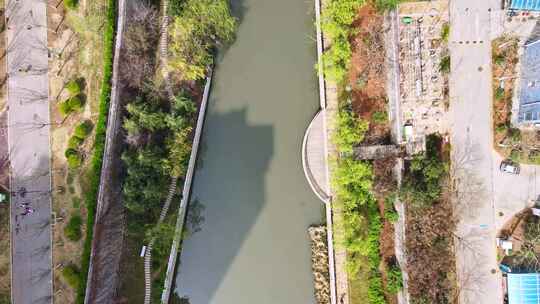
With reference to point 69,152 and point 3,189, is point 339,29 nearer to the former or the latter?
point 69,152

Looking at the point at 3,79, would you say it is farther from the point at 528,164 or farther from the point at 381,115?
the point at 528,164

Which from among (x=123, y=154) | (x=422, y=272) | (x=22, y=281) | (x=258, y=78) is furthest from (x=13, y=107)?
(x=422, y=272)

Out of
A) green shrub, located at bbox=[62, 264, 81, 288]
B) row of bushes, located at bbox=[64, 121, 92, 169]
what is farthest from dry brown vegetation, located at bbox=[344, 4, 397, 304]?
green shrub, located at bbox=[62, 264, 81, 288]

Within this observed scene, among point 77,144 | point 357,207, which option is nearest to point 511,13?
point 357,207

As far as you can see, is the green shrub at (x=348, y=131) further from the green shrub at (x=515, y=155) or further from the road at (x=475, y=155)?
the green shrub at (x=515, y=155)

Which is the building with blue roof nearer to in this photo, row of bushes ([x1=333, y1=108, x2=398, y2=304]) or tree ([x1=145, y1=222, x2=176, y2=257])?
row of bushes ([x1=333, y1=108, x2=398, y2=304])
